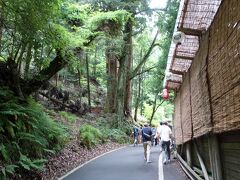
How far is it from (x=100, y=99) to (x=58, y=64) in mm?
27253

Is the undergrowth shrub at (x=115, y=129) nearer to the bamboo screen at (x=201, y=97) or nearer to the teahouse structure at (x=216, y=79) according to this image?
the teahouse structure at (x=216, y=79)

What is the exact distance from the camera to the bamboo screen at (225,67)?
17.7 ft

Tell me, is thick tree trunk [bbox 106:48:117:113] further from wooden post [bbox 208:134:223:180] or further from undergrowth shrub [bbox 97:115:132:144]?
wooden post [bbox 208:134:223:180]

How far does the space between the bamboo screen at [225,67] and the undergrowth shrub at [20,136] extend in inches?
219

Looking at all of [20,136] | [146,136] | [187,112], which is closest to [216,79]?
[187,112]

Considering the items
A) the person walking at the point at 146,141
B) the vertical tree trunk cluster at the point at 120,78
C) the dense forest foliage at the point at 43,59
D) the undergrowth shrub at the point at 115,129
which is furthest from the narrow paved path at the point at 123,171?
the vertical tree trunk cluster at the point at 120,78

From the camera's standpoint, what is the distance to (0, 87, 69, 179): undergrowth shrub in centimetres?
1060

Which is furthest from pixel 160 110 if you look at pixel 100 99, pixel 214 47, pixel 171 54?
pixel 214 47

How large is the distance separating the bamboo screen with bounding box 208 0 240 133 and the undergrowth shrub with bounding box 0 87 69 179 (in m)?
5.56

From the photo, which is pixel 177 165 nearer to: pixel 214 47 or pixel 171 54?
pixel 171 54

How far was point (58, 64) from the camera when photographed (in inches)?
663

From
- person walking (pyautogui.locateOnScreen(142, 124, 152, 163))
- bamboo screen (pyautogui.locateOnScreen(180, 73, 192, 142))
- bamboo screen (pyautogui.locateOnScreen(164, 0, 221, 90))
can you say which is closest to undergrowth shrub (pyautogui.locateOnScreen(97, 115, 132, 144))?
person walking (pyautogui.locateOnScreen(142, 124, 152, 163))

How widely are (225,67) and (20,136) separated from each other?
777cm

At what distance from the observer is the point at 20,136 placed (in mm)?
11891
